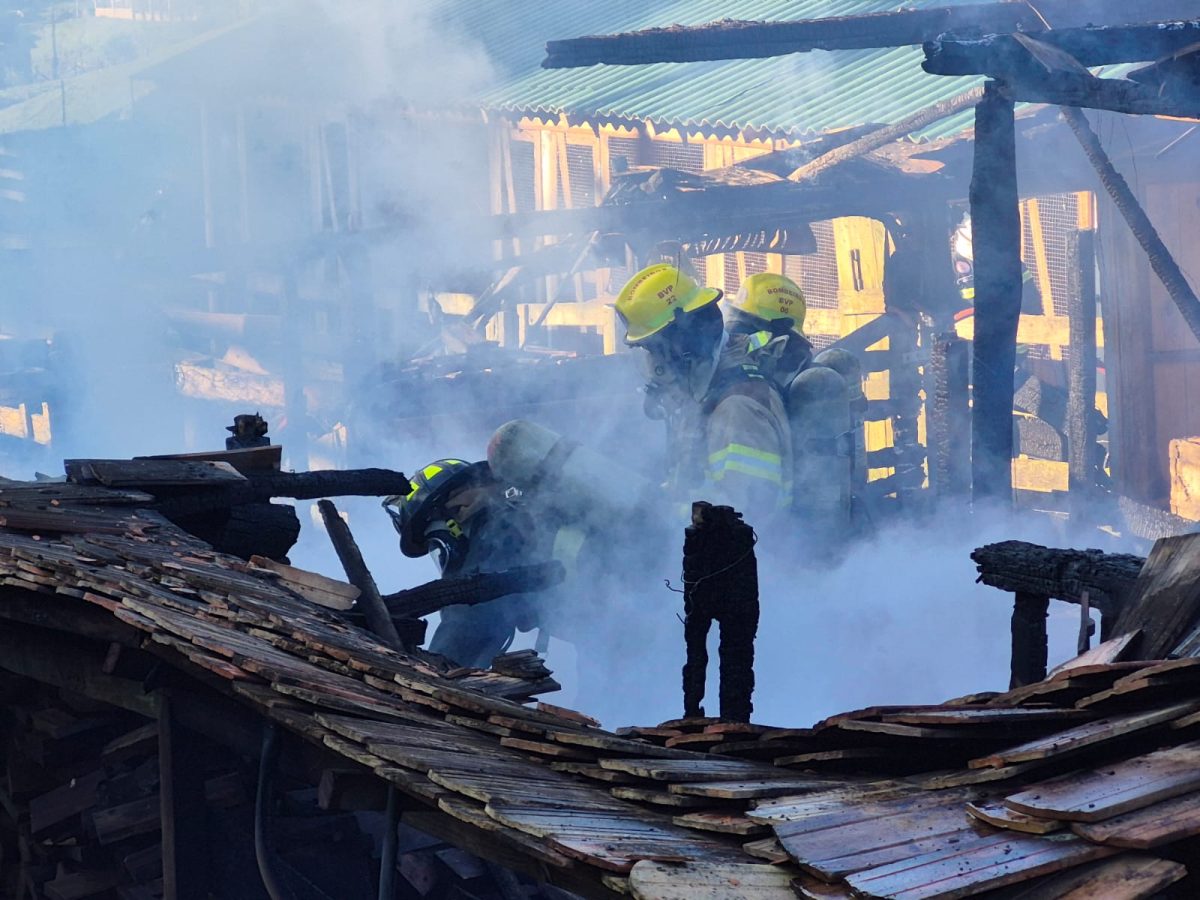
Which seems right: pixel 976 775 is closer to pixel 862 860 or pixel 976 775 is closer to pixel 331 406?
pixel 862 860

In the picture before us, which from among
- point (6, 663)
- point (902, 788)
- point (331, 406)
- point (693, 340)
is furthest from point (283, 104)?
point (902, 788)

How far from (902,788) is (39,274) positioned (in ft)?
82.8

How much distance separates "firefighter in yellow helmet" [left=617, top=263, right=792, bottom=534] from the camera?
895cm

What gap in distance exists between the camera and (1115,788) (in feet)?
7.39

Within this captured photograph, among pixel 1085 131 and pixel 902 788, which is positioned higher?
pixel 1085 131

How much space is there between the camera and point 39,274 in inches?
994

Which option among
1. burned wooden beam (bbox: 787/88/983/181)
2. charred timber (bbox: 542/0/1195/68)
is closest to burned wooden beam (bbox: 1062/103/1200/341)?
charred timber (bbox: 542/0/1195/68)

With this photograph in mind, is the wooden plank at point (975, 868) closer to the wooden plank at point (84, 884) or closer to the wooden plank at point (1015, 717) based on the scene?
the wooden plank at point (1015, 717)

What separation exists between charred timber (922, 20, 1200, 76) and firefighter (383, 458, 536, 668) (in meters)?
3.57

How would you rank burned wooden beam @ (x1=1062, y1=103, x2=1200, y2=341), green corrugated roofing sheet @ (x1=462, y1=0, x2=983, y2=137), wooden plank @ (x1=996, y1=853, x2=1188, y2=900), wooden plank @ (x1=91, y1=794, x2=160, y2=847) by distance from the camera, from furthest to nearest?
green corrugated roofing sheet @ (x1=462, y1=0, x2=983, y2=137) → burned wooden beam @ (x1=1062, y1=103, x2=1200, y2=341) → wooden plank @ (x1=91, y1=794, x2=160, y2=847) → wooden plank @ (x1=996, y1=853, x2=1188, y2=900)

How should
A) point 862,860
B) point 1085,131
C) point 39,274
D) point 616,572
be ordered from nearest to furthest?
point 862,860 < point 616,572 < point 1085,131 < point 39,274

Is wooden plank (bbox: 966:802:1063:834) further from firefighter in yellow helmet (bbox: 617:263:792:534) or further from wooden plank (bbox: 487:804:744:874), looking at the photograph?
firefighter in yellow helmet (bbox: 617:263:792:534)

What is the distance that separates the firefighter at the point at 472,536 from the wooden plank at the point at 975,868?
6.52 meters

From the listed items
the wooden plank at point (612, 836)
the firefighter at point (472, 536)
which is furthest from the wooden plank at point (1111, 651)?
the firefighter at point (472, 536)
